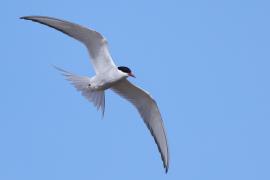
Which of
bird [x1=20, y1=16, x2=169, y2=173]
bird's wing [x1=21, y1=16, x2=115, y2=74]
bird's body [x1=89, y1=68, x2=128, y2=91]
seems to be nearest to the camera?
bird's wing [x1=21, y1=16, x2=115, y2=74]

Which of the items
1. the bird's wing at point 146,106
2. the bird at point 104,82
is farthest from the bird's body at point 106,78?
the bird's wing at point 146,106

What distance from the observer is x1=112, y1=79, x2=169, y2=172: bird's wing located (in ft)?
67.7

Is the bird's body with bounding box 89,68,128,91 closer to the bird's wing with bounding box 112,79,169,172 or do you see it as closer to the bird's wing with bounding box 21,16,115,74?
the bird's wing with bounding box 21,16,115,74

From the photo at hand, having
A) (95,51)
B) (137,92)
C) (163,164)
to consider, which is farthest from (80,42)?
(163,164)

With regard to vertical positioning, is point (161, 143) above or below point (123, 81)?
below

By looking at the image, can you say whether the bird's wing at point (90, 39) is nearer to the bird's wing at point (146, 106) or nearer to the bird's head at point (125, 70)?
the bird's head at point (125, 70)

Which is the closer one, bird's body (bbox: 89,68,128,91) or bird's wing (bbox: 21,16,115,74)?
bird's wing (bbox: 21,16,115,74)

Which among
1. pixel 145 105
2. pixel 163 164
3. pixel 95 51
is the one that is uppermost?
pixel 95 51

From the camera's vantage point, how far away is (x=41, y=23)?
18797 mm

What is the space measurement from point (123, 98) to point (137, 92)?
0.42 m

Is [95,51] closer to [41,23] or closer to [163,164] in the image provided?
[41,23]

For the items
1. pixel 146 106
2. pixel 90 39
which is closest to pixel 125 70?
pixel 90 39

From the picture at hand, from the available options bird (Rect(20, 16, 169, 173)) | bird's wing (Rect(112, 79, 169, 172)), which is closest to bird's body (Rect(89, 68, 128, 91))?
bird (Rect(20, 16, 169, 173))

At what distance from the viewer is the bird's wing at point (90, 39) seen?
62.0 ft
